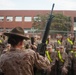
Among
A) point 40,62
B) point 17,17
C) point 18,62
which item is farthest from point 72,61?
point 17,17

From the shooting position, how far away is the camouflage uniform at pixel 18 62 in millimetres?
4359

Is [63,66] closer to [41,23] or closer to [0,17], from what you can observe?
[41,23]

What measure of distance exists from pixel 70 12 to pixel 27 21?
8914 mm

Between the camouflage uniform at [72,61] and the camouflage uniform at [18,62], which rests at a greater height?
the camouflage uniform at [18,62]

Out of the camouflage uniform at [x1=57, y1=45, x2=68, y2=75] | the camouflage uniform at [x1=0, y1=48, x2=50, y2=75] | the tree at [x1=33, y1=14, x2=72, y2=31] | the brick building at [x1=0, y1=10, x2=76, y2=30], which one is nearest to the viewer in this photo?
the camouflage uniform at [x1=0, y1=48, x2=50, y2=75]

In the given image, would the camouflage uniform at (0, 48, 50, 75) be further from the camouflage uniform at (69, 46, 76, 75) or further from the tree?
the tree

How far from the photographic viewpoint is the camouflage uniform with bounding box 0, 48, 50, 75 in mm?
4359

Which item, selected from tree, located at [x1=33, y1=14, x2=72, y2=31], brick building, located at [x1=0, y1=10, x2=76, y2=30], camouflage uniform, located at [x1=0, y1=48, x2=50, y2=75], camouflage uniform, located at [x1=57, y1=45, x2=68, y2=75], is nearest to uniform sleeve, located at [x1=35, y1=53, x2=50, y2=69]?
camouflage uniform, located at [x1=0, y1=48, x2=50, y2=75]

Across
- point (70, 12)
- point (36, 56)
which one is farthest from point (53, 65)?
point (70, 12)

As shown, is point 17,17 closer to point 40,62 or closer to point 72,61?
point 72,61

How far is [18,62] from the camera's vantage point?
14.3 ft

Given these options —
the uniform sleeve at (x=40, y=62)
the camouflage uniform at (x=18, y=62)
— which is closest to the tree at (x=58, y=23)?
the uniform sleeve at (x=40, y=62)

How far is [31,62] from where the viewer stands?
440cm

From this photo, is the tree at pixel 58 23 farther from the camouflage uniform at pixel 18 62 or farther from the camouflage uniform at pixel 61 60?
the camouflage uniform at pixel 18 62
